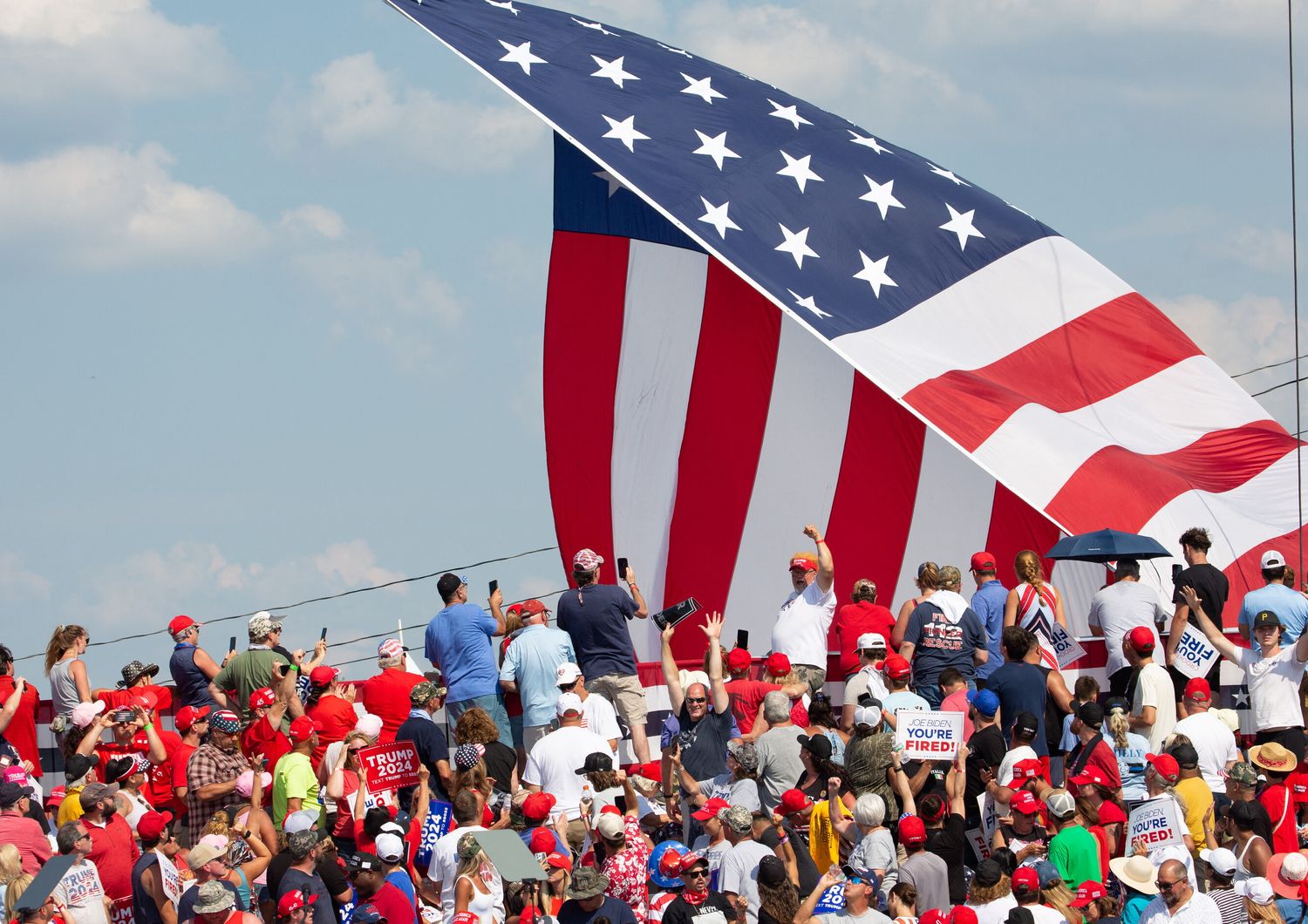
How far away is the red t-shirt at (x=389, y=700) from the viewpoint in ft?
35.8

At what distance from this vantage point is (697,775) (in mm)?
10133

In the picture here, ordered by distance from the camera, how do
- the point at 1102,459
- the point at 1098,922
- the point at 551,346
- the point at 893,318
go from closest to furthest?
the point at 1098,922
the point at 1102,459
the point at 893,318
the point at 551,346

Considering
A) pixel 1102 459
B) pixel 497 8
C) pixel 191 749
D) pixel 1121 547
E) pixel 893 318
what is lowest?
pixel 191 749

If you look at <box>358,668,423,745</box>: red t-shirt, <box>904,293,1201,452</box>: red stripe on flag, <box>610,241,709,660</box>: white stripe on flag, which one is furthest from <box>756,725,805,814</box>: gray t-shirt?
<box>610,241,709,660</box>: white stripe on flag

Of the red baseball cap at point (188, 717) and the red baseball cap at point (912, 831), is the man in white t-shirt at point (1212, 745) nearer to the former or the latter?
the red baseball cap at point (912, 831)

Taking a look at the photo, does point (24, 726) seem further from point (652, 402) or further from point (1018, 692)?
point (1018, 692)

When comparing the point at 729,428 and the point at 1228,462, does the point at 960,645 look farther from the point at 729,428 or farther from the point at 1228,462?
the point at 1228,462

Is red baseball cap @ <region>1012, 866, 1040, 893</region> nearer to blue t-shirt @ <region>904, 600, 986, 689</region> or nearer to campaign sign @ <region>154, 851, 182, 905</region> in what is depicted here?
blue t-shirt @ <region>904, 600, 986, 689</region>

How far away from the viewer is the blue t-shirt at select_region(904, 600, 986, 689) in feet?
36.0

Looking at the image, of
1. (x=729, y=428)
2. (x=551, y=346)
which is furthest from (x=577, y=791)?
(x=551, y=346)

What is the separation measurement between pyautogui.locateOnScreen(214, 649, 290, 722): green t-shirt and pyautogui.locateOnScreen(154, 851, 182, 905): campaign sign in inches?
88.0

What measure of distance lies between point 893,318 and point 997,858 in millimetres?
7301

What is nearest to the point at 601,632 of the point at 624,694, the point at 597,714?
the point at 624,694

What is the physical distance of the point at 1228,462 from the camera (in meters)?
15.4
